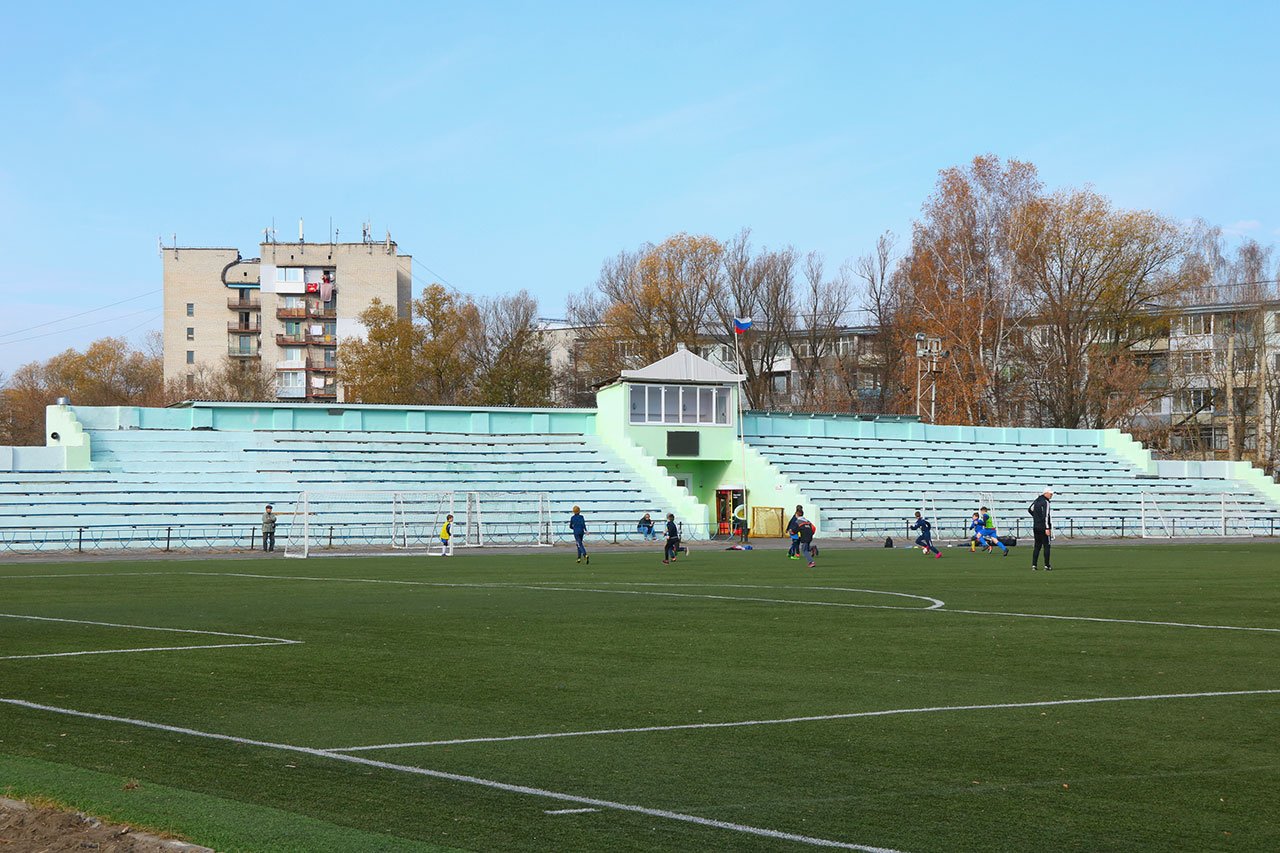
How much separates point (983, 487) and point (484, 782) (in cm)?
5224

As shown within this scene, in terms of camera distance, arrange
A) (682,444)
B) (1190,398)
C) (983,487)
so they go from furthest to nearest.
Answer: (1190,398)
(983,487)
(682,444)

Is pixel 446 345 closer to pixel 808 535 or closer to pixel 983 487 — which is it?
pixel 983 487

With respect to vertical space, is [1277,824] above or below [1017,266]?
below

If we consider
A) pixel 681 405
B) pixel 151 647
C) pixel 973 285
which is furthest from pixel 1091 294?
pixel 151 647

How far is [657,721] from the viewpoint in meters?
10.5

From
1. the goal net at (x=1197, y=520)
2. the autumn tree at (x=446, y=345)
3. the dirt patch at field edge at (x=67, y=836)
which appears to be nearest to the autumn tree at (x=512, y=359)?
the autumn tree at (x=446, y=345)

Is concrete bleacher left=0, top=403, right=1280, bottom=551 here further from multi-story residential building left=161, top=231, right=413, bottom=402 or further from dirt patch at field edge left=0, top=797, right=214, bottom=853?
multi-story residential building left=161, top=231, right=413, bottom=402

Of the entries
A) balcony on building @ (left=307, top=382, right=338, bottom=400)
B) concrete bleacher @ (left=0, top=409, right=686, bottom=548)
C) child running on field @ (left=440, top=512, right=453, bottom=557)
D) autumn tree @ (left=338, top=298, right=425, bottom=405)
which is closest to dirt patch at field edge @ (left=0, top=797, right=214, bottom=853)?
child running on field @ (left=440, top=512, right=453, bottom=557)

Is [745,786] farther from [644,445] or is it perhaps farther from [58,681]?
[644,445]

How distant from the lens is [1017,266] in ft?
229

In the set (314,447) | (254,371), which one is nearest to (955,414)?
(314,447)

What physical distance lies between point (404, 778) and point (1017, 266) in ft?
214

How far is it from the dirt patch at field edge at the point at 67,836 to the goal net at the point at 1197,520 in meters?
52.4

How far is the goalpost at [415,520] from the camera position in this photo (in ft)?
153
